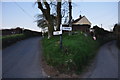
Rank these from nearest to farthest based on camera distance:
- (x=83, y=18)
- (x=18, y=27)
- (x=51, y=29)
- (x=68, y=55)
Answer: (x=68, y=55) < (x=51, y=29) < (x=18, y=27) < (x=83, y=18)

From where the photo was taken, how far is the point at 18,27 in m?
39.6

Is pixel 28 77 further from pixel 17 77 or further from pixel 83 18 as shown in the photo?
pixel 83 18

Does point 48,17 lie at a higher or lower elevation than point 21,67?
higher

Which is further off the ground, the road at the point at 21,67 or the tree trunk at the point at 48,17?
the tree trunk at the point at 48,17

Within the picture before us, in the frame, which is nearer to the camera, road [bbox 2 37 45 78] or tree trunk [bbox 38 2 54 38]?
road [bbox 2 37 45 78]

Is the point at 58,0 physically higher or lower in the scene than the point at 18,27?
higher

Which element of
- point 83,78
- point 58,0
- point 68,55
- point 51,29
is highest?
point 58,0

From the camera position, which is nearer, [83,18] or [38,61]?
[38,61]

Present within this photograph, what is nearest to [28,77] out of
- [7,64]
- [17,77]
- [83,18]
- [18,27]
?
[17,77]

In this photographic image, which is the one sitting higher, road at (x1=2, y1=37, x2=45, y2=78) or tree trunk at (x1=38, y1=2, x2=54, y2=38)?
tree trunk at (x1=38, y1=2, x2=54, y2=38)

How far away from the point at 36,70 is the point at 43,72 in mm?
642

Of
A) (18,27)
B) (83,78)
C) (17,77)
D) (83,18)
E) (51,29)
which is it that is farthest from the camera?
(83,18)

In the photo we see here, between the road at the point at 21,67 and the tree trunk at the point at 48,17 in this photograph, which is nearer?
the road at the point at 21,67

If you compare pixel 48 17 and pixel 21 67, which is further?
pixel 48 17
